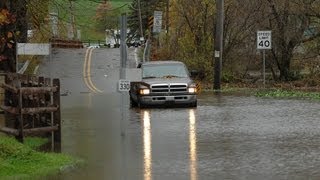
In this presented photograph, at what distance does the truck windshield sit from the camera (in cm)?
2403

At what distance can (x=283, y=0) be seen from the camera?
1428 inches

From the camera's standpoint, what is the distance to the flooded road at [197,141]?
34.9 feet

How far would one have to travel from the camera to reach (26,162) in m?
10.6

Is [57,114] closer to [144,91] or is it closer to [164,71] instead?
[144,91]

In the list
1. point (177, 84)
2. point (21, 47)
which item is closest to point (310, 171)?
point (21, 47)

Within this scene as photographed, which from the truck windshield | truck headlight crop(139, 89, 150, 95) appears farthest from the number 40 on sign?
the truck windshield

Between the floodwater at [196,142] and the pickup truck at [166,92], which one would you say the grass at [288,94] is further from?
the pickup truck at [166,92]

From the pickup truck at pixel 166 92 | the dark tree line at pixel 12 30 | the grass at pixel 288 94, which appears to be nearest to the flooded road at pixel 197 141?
the pickup truck at pixel 166 92

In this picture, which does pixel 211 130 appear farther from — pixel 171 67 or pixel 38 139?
pixel 171 67

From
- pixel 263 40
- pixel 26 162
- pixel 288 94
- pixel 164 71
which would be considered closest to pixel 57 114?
pixel 26 162

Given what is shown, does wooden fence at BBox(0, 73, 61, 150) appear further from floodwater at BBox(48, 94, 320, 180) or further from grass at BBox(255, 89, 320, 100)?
grass at BBox(255, 89, 320, 100)

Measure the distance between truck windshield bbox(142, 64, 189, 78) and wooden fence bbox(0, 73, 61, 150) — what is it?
8918 millimetres

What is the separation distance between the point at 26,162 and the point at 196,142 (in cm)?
449

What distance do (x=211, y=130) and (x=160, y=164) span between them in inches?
192
